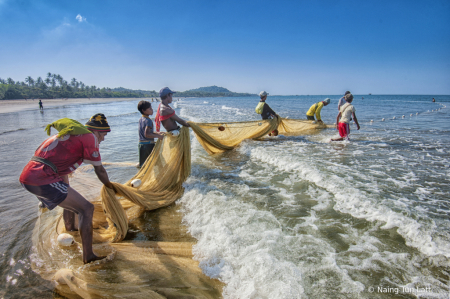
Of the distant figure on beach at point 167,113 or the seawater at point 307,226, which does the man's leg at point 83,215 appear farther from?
the distant figure on beach at point 167,113

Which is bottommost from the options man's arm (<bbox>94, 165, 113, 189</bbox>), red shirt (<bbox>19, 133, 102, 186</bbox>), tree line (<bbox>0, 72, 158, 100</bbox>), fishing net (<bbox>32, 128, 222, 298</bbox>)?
fishing net (<bbox>32, 128, 222, 298</bbox>)

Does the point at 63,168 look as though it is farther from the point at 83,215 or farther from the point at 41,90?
the point at 41,90

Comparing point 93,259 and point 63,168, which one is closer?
point 63,168

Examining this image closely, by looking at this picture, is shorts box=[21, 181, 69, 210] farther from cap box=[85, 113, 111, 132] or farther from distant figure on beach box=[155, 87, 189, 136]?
distant figure on beach box=[155, 87, 189, 136]

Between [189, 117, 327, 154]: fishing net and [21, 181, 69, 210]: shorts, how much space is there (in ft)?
11.1

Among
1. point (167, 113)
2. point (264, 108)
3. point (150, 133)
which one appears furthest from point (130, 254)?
point (264, 108)

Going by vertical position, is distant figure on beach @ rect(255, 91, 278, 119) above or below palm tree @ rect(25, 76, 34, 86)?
below

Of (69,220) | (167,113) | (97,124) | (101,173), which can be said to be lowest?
(69,220)

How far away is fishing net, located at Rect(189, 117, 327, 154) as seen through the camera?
6680 millimetres

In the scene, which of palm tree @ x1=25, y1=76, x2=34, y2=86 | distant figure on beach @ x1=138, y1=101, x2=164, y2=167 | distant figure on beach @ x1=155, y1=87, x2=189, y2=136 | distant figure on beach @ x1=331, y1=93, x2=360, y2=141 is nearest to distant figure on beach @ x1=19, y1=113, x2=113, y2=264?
distant figure on beach @ x1=138, y1=101, x2=164, y2=167

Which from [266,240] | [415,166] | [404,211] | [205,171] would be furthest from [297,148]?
[266,240]

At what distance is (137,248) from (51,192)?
1087 mm

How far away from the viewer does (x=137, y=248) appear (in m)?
2.65

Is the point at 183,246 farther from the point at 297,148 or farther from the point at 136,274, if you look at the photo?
the point at 297,148
